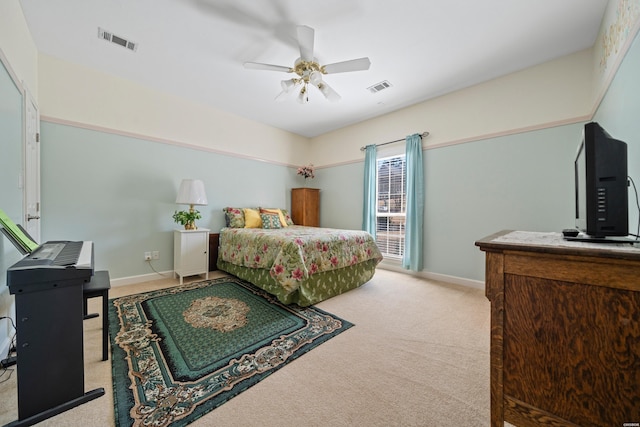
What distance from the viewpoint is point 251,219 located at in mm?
3916

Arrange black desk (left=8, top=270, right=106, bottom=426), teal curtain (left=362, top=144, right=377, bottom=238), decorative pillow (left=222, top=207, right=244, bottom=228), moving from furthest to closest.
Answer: teal curtain (left=362, top=144, right=377, bottom=238)
decorative pillow (left=222, top=207, right=244, bottom=228)
black desk (left=8, top=270, right=106, bottom=426)

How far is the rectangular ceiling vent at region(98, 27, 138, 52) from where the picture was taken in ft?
7.40

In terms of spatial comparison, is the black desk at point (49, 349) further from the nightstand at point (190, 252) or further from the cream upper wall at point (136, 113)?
the cream upper wall at point (136, 113)

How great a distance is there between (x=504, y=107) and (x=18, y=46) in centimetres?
494

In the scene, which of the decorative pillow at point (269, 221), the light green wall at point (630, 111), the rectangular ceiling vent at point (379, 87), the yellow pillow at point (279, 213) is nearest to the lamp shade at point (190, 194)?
the decorative pillow at point (269, 221)

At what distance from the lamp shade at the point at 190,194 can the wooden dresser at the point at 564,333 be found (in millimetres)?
3296

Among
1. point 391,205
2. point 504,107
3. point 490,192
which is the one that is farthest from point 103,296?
point 504,107

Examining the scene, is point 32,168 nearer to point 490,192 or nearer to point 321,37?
point 321,37

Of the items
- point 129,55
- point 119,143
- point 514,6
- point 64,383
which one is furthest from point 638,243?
point 119,143

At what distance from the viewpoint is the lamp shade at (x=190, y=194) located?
10.4 feet

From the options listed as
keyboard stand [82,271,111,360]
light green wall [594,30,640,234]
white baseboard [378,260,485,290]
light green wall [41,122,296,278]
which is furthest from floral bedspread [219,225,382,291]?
light green wall [594,30,640,234]

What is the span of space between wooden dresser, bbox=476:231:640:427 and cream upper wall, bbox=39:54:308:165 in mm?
4041

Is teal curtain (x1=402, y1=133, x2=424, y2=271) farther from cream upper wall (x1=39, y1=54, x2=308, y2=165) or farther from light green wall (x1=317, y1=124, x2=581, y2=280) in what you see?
cream upper wall (x1=39, y1=54, x2=308, y2=165)

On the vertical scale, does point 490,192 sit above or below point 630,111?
below
